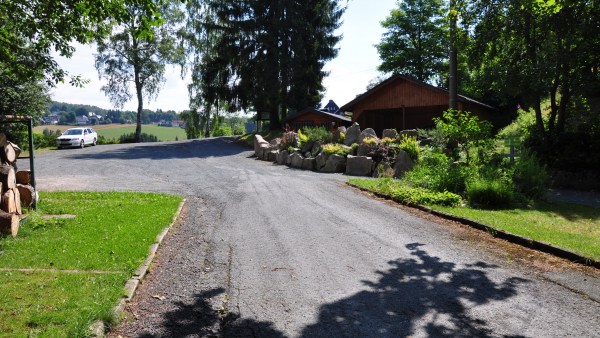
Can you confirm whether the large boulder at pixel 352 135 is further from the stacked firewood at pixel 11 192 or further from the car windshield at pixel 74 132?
the car windshield at pixel 74 132

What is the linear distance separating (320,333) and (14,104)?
109ft

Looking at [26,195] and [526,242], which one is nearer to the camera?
[526,242]

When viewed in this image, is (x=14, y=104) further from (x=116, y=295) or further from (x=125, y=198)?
(x=116, y=295)

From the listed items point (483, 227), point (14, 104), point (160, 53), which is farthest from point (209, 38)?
point (483, 227)

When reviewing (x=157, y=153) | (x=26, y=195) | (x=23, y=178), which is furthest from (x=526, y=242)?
(x=157, y=153)

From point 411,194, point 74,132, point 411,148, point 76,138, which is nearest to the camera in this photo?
point 411,194

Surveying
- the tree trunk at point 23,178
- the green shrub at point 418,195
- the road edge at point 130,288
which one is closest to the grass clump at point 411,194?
the green shrub at point 418,195

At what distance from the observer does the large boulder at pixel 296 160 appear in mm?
21547

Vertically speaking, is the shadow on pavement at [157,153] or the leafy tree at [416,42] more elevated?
the leafy tree at [416,42]

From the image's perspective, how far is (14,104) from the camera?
99.5ft

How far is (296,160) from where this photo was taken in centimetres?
2184

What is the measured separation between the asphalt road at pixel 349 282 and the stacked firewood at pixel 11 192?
2594 mm

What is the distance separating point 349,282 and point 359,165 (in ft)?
43.7

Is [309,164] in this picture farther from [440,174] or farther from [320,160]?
[440,174]
